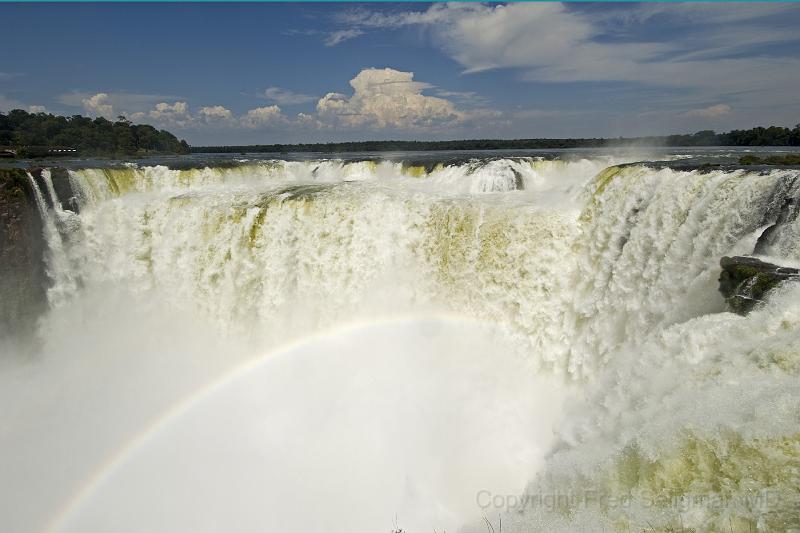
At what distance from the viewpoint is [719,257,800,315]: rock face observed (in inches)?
207

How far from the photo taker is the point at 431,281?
11211mm

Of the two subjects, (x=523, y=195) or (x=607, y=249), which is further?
(x=523, y=195)

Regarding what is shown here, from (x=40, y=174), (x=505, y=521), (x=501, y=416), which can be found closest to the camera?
(x=505, y=521)

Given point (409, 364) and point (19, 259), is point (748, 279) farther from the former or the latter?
point (19, 259)

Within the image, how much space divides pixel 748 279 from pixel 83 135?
52.5 m

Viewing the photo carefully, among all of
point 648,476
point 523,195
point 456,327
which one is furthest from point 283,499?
point 523,195

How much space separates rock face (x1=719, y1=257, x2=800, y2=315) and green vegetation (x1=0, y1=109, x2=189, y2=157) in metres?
43.1

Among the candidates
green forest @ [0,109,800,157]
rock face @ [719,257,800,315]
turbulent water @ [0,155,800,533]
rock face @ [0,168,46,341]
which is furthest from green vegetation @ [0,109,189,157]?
rock face @ [719,257,800,315]

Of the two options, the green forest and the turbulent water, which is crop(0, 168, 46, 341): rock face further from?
the green forest

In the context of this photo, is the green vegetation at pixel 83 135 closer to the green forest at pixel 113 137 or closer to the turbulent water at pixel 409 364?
the green forest at pixel 113 137

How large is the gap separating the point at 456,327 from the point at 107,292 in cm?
1029

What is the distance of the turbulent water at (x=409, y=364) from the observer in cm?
432

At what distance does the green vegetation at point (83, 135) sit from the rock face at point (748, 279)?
43.1 meters

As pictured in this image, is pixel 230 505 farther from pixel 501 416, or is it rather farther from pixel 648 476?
pixel 648 476
